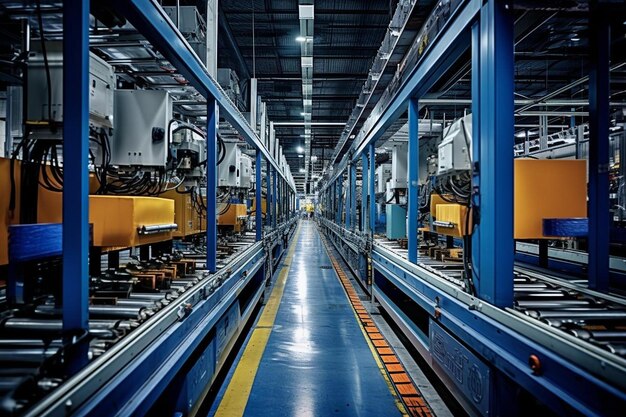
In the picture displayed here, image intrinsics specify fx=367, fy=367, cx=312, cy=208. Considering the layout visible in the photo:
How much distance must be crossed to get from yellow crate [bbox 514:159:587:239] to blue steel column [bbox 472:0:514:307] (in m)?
1.03

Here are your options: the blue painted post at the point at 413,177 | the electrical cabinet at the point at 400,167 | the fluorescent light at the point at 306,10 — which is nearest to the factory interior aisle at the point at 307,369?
the blue painted post at the point at 413,177

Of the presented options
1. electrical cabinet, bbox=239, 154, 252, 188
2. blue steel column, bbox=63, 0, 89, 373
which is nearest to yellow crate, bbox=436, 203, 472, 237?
blue steel column, bbox=63, 0, 89, 373

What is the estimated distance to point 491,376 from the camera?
6.24 feet

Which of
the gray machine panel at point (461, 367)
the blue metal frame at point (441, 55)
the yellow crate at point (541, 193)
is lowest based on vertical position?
A: the gray machine panel at point (461, 367)

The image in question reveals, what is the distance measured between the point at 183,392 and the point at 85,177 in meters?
1.42

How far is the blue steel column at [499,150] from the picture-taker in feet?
6.39

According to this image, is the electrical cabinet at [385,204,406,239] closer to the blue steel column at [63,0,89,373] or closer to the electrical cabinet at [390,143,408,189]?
the electrical cabinet at [390,143,408,189]

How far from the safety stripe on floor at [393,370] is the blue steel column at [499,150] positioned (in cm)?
129

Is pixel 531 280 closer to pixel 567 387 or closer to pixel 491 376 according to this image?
pixel 491 376

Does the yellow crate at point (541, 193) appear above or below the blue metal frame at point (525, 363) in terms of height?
above

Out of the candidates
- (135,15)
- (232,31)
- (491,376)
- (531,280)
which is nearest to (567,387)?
(491,376)

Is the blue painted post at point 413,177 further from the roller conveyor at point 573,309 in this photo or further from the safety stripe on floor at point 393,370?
the safety stripe on floor at point 393,370

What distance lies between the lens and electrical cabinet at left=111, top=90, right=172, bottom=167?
267cm

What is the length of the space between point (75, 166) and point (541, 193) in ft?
10.0
